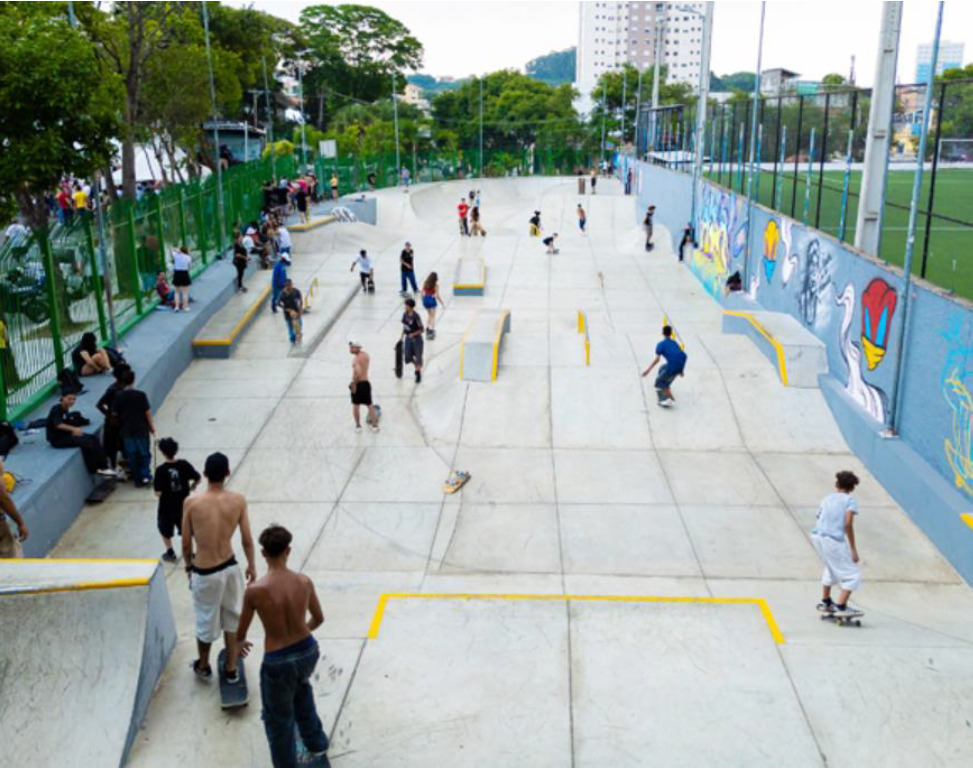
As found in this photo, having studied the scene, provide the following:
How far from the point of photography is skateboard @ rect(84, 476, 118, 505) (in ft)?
35.5

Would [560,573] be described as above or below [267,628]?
below

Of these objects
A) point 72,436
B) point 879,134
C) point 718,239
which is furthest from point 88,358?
point 718,239

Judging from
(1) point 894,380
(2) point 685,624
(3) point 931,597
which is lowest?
(3) point 931,597

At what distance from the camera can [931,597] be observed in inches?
347

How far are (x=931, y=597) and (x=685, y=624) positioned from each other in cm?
325

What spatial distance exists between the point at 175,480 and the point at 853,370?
9549 millimetres

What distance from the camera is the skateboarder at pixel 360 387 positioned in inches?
501

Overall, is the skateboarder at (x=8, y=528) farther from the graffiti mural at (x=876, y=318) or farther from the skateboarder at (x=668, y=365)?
the graffiti mural at (x=876, y=318)

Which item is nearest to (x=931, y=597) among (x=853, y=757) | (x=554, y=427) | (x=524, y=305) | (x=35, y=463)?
(x=853, y=757)

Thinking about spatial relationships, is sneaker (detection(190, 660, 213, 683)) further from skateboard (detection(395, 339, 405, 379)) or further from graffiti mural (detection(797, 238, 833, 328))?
graffiti mural (detection(797, 238, 833, 328))

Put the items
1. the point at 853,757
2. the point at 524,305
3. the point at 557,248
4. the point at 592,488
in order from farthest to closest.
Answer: the point at 557,248 → the point at 524,305 → the point at 592,488 → the point at 853,757

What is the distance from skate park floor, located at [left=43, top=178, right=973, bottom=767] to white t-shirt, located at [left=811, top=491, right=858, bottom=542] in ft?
2.65

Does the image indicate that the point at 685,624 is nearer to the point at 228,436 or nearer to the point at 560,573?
the point at 560,573

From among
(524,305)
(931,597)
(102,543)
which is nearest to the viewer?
(931,597)
